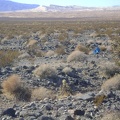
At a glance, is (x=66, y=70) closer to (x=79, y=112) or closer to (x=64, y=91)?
(x=64, y=91)

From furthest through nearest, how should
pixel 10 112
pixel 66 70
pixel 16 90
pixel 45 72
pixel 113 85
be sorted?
pixel 66 70, pixel 45 72, pixel 113 85, pixel 16 90, pixel 10 112

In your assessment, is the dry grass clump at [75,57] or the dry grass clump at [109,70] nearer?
the dry grass clump at [109,70]

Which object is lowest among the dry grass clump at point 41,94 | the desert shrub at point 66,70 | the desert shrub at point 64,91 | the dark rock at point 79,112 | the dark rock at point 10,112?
the desert shrub at point 66,70

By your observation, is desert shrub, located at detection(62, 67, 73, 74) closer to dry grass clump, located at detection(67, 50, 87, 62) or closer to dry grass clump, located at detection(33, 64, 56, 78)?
dry grass clump, located at detection(33, 64, 56, 78)

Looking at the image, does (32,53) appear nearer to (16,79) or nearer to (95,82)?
(95,82)

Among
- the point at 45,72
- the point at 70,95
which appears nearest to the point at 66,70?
the point at 45,72

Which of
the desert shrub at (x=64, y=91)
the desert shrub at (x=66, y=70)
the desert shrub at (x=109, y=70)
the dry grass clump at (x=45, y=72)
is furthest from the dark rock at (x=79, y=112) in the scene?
the desert shrub at (x=66, y=70)

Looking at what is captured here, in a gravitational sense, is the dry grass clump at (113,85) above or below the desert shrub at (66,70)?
above

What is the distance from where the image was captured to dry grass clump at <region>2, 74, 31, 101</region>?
12.8 metres

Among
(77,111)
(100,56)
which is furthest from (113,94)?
(100,56)

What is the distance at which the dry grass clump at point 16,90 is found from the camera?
42.1 ft

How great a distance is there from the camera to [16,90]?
13.2m

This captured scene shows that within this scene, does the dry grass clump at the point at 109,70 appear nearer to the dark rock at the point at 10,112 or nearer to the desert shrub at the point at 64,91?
the desert shrub at the point at 64,91

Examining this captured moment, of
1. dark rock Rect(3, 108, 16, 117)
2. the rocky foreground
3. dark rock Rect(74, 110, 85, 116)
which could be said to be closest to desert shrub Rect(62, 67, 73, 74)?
the rocky foreground
